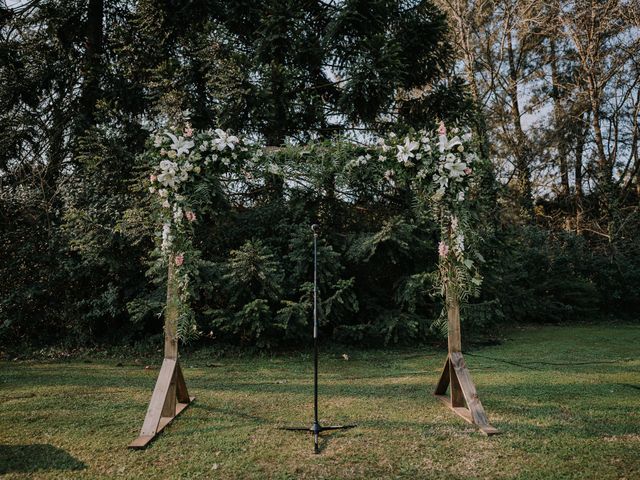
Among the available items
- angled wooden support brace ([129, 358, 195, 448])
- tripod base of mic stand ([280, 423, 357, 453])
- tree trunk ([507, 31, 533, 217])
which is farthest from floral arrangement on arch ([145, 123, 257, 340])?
tree trunk ([507, 31, 533, 217])

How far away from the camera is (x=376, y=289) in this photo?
9.20 metres

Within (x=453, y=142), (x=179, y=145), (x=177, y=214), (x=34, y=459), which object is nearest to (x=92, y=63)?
(x=179, y=145)

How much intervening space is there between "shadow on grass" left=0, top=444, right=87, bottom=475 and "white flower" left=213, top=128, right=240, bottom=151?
2.98 meters

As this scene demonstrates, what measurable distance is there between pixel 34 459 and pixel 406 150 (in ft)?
13.5

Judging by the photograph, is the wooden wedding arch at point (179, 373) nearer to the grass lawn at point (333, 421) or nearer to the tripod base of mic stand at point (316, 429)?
the grass lawn at point (333, 421)

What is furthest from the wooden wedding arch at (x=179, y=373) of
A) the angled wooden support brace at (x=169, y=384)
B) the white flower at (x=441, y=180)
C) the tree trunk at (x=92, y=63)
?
the tree trunk at (x=92, y=63)

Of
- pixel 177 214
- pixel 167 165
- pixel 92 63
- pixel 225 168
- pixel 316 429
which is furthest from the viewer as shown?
pixel 92 63

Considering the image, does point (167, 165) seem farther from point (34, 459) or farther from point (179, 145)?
point (34, 459)

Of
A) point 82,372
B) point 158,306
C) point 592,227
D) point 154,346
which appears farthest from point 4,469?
point 592,227

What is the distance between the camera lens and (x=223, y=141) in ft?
15.7

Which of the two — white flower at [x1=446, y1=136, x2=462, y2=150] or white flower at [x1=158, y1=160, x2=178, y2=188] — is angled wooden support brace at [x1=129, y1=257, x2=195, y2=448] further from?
white flower at [x1=446, y1=136, x2=462, y2=150]

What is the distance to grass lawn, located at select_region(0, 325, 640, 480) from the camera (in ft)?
11.1

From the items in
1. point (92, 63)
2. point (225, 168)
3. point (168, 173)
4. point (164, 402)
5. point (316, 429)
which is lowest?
point (316, 429)

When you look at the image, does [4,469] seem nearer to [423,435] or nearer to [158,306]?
[423,435]
